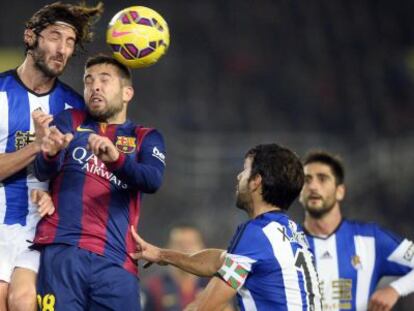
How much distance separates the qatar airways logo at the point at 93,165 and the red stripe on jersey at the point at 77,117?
0.13m

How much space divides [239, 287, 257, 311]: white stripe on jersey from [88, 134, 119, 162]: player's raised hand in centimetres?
99

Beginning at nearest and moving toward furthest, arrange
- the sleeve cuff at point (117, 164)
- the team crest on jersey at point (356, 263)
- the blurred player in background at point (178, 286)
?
the sleeve cuff at point (117, 164)
the team crest on jersey at point (356, 263)
the blurred player in background at point (178, 286)

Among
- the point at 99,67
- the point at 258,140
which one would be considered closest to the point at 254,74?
the point at 258,140

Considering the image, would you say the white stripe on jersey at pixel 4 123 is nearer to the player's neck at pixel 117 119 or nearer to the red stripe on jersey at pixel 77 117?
the red stripe on jersey at pixel 77 117

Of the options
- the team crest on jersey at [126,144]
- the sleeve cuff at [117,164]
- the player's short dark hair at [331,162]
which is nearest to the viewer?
the sleeve cuff at [117,164]

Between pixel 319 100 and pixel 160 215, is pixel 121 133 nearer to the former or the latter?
pixel 160 215

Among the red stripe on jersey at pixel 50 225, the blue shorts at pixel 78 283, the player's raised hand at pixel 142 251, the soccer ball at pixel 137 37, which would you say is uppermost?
the soccer ball at pixel 137 37

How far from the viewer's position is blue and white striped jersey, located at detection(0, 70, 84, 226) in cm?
465

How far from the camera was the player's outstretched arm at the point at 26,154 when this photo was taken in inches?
166

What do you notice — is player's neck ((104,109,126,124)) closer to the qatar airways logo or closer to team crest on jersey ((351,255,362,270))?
the qatar airways logo

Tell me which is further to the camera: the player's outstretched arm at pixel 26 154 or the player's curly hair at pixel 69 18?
the player's curly hair at pixel 69 18

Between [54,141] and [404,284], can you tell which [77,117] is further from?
[404,284]

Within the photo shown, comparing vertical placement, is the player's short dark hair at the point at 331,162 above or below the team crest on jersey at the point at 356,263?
above

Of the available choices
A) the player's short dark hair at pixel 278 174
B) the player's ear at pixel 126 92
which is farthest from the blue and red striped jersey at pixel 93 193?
the player's short dark hair at pixel 278 174
